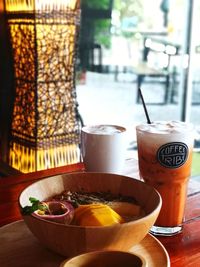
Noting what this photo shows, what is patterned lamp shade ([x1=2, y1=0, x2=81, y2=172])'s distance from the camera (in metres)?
2.42

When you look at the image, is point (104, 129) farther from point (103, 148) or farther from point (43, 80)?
point (43, 80)

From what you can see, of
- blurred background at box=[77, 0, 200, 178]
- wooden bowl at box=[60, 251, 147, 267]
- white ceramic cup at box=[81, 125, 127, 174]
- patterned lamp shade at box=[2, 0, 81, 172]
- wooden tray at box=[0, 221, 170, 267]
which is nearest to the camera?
wooden bowl at box=[60, 251, 147, 267]

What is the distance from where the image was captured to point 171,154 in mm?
916

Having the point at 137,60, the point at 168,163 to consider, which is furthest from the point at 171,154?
the point at 137,60

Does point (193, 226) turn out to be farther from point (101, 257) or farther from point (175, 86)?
point (175, 86)

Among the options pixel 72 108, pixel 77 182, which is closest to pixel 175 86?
pixel 72 108

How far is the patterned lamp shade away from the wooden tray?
1.68 meters

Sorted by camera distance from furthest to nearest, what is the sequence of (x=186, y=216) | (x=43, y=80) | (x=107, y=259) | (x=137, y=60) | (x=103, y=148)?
(x=137, y=60) → (x=43, y=80) → (x=103, y=148) → (x=186, y=216) → (x=107, y=259)

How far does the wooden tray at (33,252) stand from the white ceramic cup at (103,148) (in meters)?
0.37

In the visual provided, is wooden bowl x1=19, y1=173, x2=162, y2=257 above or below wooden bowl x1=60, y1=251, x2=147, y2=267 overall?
above

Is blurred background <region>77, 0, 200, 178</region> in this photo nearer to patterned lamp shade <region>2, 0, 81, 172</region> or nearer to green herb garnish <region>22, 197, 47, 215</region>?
patterned lamp shade <region>2, 0, 81, 172</region>

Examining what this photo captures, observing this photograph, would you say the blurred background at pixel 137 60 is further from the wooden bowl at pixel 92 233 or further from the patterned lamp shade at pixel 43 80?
the wooden bowl at pixel 92 233

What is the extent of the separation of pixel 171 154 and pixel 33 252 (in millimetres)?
373

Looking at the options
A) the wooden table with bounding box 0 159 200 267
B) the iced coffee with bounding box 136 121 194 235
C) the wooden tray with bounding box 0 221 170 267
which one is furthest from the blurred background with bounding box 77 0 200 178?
the wooden tray with bounding box 0 221 170 267
